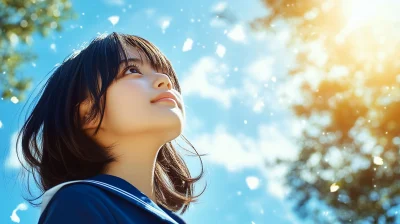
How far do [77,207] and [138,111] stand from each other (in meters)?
0.57

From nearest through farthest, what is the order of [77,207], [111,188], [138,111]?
[77,207]
[111,188]
[138,111]

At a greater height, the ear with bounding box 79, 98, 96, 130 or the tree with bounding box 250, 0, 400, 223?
the tree with bounding box 250, 0, 400, 223

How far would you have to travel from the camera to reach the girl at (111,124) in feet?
7.13

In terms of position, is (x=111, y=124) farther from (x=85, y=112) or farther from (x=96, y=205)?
(x=96, y=205)

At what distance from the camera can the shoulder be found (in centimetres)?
170

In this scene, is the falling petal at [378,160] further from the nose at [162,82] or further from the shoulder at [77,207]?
the shoulder at [77,207]

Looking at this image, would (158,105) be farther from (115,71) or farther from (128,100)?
(115,71)

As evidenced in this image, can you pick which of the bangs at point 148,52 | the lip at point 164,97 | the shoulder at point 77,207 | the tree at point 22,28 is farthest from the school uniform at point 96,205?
the tree at point 22,28

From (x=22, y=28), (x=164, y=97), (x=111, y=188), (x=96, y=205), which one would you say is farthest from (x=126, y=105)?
(x=22, y=28)

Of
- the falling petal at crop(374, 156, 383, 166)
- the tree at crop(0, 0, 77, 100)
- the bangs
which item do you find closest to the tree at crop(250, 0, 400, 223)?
the falling petal at crop(374, 156, 383, 166)

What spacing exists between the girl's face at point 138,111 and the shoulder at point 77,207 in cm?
40

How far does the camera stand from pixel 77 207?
1726 mm

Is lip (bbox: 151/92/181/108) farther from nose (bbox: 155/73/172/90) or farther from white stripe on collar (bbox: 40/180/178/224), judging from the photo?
white stripe on collar (bbox: 40/180/178/224)

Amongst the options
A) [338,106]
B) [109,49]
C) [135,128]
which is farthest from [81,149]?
[338,106]
